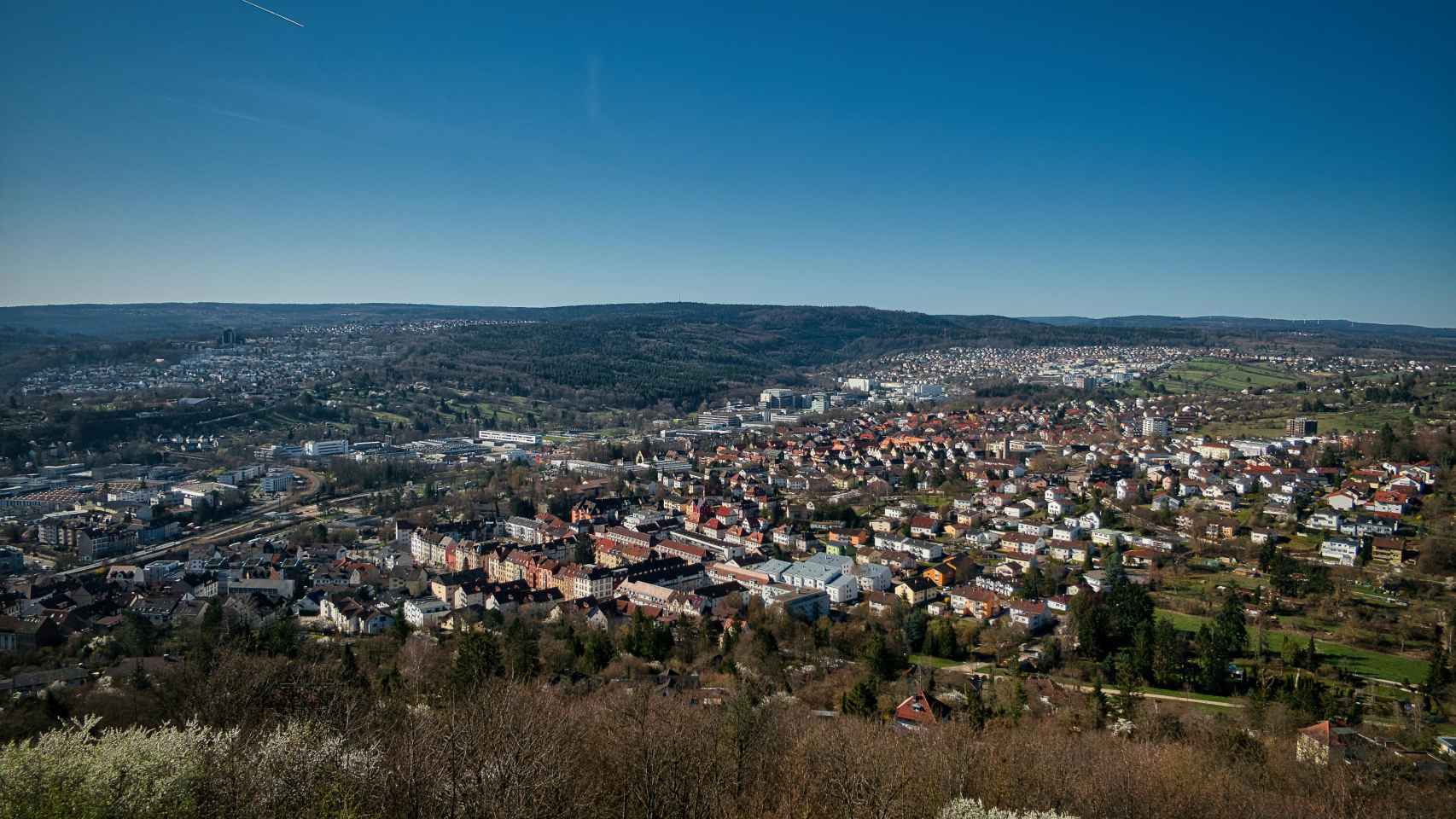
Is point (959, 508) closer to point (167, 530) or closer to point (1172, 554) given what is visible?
point (1172, 554)

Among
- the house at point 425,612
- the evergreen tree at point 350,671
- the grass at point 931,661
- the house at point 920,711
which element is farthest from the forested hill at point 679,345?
the house at point 920,711

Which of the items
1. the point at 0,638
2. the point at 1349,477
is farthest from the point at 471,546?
the point at 1349,477

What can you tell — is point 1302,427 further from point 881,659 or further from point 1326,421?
point 881,659

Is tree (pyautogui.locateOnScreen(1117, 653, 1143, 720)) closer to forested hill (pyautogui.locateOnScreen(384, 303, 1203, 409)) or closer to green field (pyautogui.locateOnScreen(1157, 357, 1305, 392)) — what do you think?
forested hill (pyautogui.locateOnScreen(384, 303, 1203, 409))

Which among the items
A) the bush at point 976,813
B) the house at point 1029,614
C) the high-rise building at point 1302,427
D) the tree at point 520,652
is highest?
the bush at point 976,813

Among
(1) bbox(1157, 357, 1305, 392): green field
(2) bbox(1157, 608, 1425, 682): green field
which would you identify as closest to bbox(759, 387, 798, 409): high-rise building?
(1) bbox(1157, 357, 1305, 392): green field

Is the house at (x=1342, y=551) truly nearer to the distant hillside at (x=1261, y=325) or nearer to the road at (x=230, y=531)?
the road at (x=230, y=531)

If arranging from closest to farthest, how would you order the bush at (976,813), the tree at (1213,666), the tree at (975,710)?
the bush at (976,813)
the tree at (975,710)
the tree at (1213,666)

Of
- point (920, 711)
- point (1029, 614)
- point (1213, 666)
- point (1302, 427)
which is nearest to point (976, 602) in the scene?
point (1029, 614)
